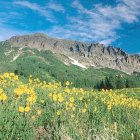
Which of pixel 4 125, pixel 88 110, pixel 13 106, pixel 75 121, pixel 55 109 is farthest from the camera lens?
pixel 88 110

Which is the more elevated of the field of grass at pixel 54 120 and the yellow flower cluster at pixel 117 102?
the yellow flower cluster at pixel 117 102

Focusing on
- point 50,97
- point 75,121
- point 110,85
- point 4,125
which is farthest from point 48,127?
point 110,85

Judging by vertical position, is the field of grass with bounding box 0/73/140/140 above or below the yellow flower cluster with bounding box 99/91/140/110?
below

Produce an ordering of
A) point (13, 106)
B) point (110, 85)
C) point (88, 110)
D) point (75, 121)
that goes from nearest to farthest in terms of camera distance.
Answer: point (13, 106)
point (75, 121)
point (88, 110)
point (110, 85)

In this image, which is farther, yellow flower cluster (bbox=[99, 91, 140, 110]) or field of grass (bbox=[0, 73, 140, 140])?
yellow flower cluster (bbox=[99, 91, 140, 110])

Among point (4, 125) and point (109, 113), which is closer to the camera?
point (4, 125)

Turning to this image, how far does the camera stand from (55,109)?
894 cm

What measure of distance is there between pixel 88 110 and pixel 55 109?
161 cm

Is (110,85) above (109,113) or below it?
above

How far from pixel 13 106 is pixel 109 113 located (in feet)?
13.0

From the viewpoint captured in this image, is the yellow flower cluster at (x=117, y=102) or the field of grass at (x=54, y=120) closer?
the field of grass at (x=54, y=120)

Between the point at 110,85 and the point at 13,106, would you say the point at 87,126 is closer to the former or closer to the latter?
the point at 13,106

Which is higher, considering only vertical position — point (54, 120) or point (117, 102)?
point (117, 102)

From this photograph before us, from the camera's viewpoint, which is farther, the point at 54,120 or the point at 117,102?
the point at 117,102
